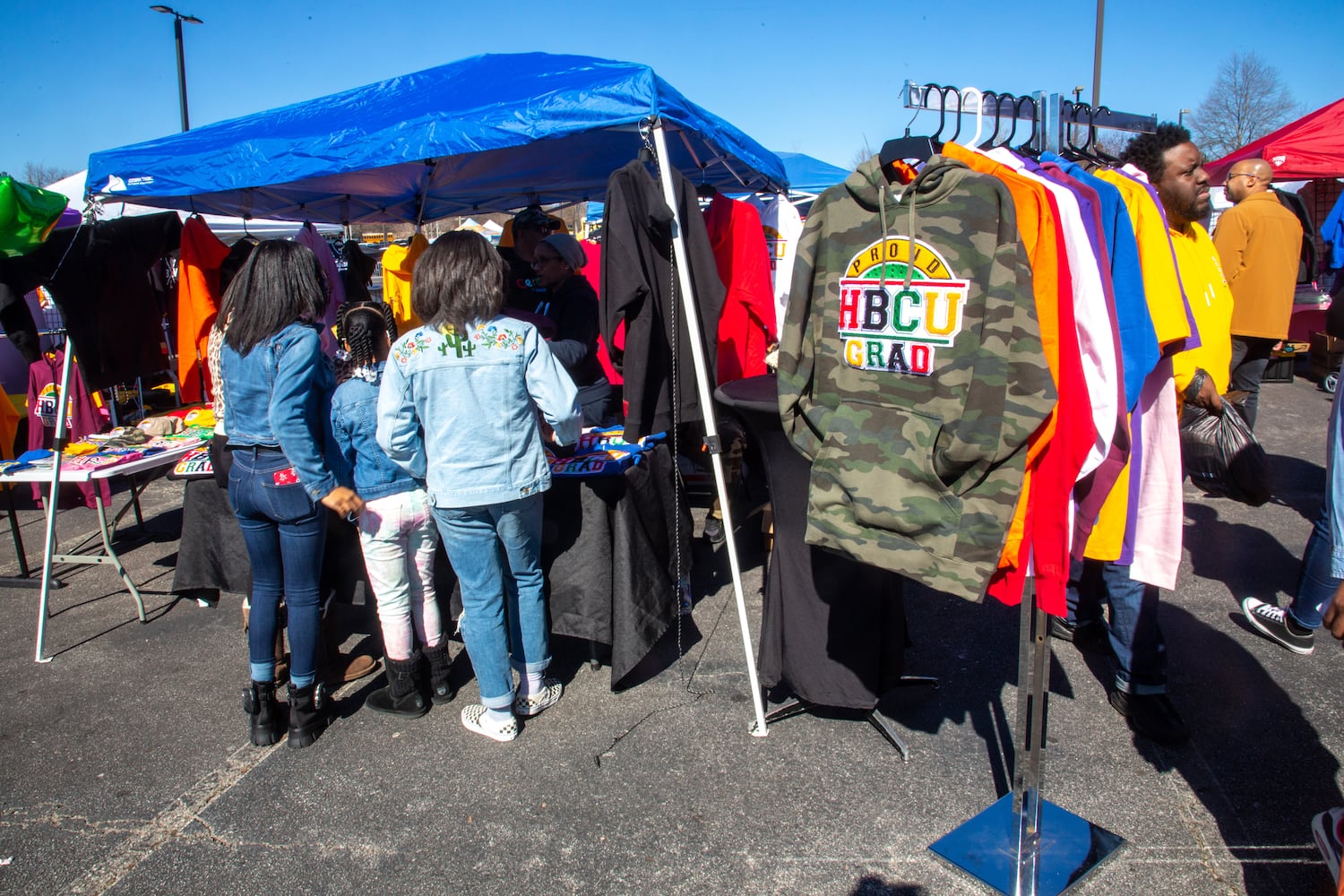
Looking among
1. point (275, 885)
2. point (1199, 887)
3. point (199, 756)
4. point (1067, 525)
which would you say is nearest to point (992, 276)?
point (1067, 525)

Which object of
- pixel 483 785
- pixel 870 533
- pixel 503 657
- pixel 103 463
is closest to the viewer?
pixel 870 533

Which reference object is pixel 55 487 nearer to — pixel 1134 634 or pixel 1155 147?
pixel 1134 634

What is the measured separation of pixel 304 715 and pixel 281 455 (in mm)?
1030

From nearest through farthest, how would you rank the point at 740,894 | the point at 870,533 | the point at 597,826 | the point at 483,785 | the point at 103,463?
the point at 870,533 < the point at 740,894 < the point at 597,826 < the point at 483,785 < the point at 103,463

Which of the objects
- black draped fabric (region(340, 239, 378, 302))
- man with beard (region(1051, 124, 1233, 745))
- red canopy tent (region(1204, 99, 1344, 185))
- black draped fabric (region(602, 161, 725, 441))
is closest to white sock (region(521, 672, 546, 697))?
black draped fabric (region(602, 161, 725, 441))

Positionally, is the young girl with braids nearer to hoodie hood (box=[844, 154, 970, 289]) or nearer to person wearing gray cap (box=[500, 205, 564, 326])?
person wearing gray cap (box=[500, 205, 564, 326])

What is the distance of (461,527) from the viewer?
9.77ft

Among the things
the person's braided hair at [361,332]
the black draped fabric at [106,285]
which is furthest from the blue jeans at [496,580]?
the black draped fabric at [106,285]

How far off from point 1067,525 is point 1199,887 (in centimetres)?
116

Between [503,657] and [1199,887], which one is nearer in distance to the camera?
[1199,887]

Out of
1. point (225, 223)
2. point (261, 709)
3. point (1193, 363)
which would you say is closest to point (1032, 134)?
point (1193, 363)

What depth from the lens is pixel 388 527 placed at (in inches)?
124

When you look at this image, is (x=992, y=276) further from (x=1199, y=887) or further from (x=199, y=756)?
(x=199, y=756)

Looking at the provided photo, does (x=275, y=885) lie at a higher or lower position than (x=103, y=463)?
lower
